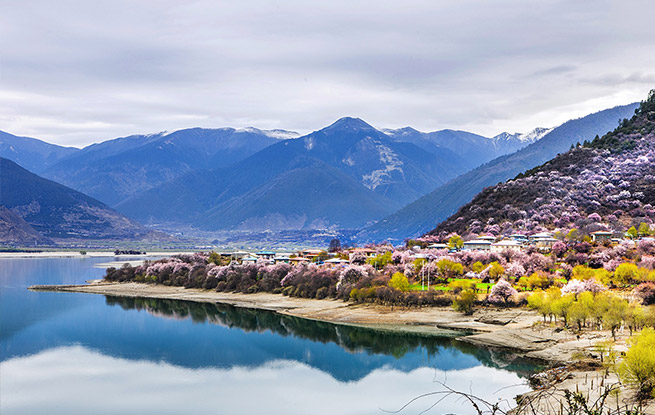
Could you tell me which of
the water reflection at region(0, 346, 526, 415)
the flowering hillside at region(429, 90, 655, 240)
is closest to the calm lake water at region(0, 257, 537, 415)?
the water reflection at region(0, 346, 526, 415)

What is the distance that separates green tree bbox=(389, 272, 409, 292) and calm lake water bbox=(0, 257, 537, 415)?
10.7 metres

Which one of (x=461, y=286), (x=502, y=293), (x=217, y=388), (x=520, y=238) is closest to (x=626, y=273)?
(x=502, y=293)

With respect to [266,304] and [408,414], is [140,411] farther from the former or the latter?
[266,304]

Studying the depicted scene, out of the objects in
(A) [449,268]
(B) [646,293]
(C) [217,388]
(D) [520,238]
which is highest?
(D) [520,238]

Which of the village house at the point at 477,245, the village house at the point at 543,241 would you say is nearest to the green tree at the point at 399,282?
the village house at the point at 543,241

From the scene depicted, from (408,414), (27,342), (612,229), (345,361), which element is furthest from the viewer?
(612,229)

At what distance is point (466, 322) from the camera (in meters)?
58.6

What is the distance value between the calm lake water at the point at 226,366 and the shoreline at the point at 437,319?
6.48 feet

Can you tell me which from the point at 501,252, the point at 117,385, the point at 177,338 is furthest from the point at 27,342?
the point at 501,252

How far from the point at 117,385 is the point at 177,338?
18364 millimetres

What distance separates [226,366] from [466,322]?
2224cm

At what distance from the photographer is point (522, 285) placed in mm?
65938

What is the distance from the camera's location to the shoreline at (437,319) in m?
46.6

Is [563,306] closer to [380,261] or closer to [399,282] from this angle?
[399,282]
